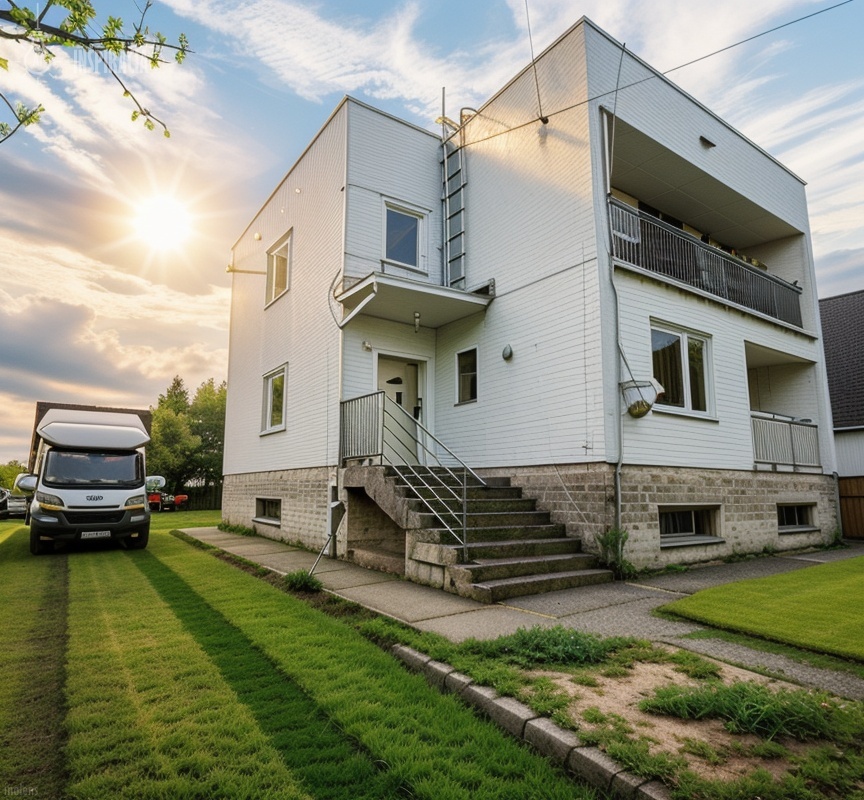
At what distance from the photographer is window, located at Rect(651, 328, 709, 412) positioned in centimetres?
861

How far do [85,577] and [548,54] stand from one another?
1115 centimetres

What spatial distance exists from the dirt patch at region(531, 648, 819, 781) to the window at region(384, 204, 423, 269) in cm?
883

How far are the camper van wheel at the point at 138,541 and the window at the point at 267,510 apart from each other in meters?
2.50

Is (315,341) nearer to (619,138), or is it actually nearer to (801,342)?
(619,138)

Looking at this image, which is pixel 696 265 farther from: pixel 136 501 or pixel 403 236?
pixel 136 501

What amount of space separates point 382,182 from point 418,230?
1.22m

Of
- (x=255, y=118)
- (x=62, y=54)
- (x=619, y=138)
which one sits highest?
(x=619, y=138)

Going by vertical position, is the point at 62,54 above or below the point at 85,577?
above

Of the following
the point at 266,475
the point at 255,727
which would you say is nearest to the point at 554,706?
the point at 255,727

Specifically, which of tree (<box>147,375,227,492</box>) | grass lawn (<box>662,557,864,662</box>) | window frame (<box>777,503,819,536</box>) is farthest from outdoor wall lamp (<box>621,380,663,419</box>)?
tree (<box>147,375,227,492</box>)

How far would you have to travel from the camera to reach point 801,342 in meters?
11.8

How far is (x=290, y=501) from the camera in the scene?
11.1 m

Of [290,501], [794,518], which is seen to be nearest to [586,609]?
[290,501]

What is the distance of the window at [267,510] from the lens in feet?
40.8
